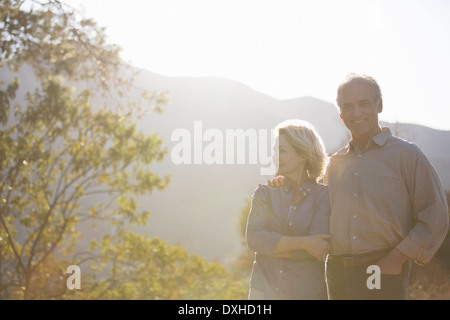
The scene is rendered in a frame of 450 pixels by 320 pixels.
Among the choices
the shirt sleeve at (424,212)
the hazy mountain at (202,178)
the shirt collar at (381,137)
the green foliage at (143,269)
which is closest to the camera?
the shirt sleeve at (424,212)

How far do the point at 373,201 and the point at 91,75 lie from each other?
5134mm

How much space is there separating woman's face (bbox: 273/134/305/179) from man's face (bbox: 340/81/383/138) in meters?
0.50

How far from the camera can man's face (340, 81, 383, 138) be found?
2494 mm

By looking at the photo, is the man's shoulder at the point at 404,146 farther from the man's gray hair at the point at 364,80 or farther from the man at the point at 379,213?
the man's gray hair at the point at 364,80

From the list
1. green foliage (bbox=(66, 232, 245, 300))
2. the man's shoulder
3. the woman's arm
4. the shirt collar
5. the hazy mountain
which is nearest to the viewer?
the woman's arm

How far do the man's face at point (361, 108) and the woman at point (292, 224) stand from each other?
347 mm

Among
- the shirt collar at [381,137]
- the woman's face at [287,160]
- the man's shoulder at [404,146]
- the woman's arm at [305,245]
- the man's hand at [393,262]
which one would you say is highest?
the shirt collar at [381,137]

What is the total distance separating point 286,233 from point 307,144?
51 cm

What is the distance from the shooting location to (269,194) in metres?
2.29

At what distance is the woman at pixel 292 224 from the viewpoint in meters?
2.07

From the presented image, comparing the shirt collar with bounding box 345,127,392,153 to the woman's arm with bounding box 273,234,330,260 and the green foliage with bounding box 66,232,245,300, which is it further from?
the green foliage with bounding box 66,232,245,300

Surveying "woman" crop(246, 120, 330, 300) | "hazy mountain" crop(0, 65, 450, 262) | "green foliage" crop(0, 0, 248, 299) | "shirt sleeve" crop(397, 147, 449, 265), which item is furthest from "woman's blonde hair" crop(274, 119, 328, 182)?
"hazy mountain" crop(0, 65, 450, 262)

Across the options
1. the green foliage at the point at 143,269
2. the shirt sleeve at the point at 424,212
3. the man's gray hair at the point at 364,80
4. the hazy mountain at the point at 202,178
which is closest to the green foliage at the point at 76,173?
the green foliage at the point at 143,269
